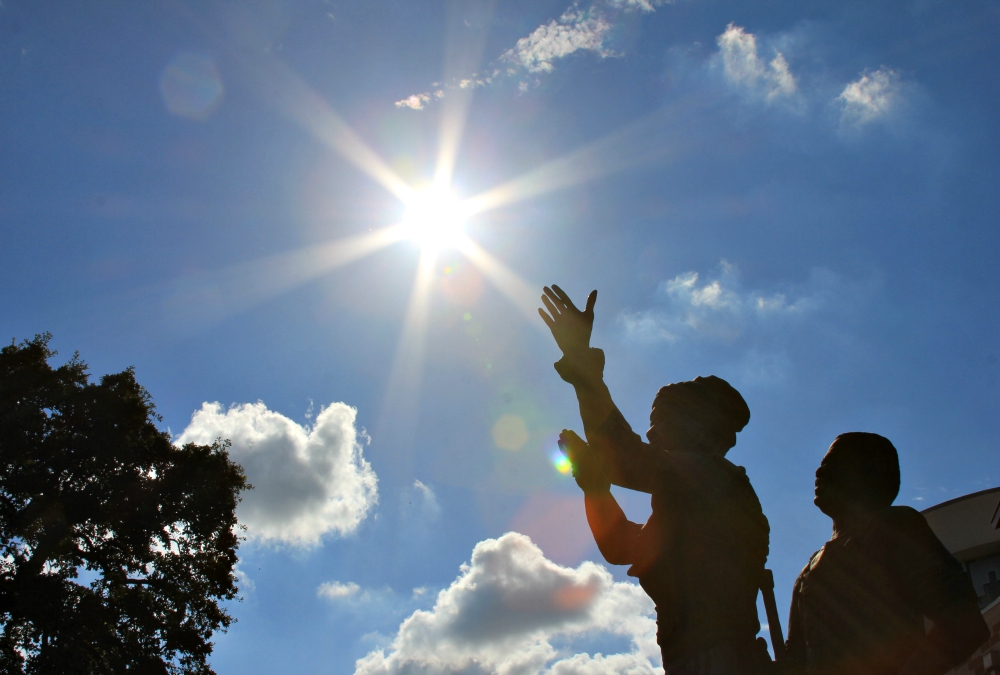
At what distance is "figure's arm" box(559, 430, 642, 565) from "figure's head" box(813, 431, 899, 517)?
864mm

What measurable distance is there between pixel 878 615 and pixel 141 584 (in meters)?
17.0

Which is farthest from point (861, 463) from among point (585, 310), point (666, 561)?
point (585, 310)

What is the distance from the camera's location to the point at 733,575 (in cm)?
250

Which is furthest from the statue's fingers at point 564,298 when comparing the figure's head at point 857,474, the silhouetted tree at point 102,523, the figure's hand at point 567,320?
the silhouetted tree at point 102,523

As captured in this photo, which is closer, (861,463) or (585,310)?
(861,463)

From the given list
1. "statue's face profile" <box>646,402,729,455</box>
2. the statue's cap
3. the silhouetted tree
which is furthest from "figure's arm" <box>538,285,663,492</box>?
the silhouetted tree

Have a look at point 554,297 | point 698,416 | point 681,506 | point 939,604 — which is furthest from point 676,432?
point 939,604

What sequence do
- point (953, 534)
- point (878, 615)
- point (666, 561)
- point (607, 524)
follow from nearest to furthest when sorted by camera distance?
point (878, 615) → point (666, 561) → point (607, 524) → point (953, 534)

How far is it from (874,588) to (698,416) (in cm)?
102

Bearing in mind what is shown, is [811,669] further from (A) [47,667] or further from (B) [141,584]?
(B) [141,584]

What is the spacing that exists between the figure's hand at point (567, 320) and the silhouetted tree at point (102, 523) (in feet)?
48.1

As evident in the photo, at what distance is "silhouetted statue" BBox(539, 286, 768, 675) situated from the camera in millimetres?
2434

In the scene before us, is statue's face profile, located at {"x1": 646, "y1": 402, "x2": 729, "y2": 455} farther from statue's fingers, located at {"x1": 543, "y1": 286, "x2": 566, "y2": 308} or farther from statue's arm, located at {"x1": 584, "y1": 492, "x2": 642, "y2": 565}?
statue's fingers, located at {"x1": 543, "y1": 286, "x2": 566, "y2": 308}

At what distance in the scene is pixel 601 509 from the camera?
307cm
